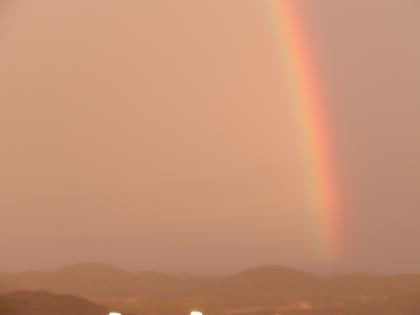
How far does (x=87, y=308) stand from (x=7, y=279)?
25083 millimetres

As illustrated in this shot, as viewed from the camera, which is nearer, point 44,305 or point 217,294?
point 44,305

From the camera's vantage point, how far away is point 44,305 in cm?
2862

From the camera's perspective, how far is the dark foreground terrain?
30.0 meters

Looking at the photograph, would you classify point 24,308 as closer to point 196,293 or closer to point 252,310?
point 252,310

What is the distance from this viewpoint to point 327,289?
5188cm

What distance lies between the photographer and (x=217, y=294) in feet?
160

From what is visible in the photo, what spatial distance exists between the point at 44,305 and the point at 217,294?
73.7 feet

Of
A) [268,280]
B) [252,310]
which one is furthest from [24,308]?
[268,280]

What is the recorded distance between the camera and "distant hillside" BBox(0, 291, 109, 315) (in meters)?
27.2

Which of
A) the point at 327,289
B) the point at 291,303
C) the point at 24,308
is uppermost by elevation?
the point at 327,289

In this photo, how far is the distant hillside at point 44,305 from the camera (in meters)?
27.2

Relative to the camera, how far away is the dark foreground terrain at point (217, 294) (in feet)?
98.5

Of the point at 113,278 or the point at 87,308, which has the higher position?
the point at 113,278

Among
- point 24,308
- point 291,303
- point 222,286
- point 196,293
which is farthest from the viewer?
point 222,286
